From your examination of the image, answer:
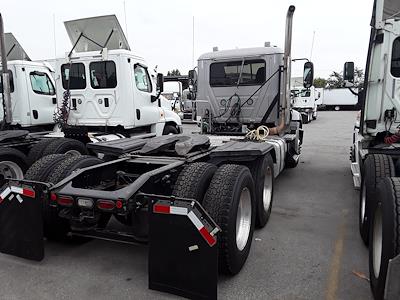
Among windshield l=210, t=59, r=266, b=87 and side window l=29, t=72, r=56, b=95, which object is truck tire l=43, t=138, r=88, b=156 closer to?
windshield l=210, t=59, r=266, b=87

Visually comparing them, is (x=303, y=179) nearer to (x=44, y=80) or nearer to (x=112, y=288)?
(x=112, y=288)

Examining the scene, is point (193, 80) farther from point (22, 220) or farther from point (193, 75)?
point (22, 220)

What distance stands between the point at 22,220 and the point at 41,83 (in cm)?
647

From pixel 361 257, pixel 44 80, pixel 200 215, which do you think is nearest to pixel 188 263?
pixel 200 215

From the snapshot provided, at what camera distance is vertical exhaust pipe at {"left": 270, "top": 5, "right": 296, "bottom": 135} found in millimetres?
6338

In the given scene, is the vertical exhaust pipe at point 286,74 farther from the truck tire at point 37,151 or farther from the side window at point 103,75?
the truck tire at point 37,151

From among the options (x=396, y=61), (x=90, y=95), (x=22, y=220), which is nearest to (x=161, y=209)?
(x=22, y=220)

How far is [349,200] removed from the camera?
19.5 ft

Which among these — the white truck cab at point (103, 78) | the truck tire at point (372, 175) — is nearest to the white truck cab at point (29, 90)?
the white truck cab at point (103, 78)

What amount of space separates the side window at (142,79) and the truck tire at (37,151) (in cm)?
248

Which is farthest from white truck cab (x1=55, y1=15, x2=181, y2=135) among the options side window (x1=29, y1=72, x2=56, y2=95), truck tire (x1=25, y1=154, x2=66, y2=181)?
truck tire (x1=25, y1=154, x2=66, y2=181)

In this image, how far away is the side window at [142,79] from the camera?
A: 773cm

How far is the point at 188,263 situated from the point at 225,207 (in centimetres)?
64

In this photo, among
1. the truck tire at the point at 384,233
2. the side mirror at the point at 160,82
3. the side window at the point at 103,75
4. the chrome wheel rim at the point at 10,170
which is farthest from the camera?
the side mirror at the point at 160,82
